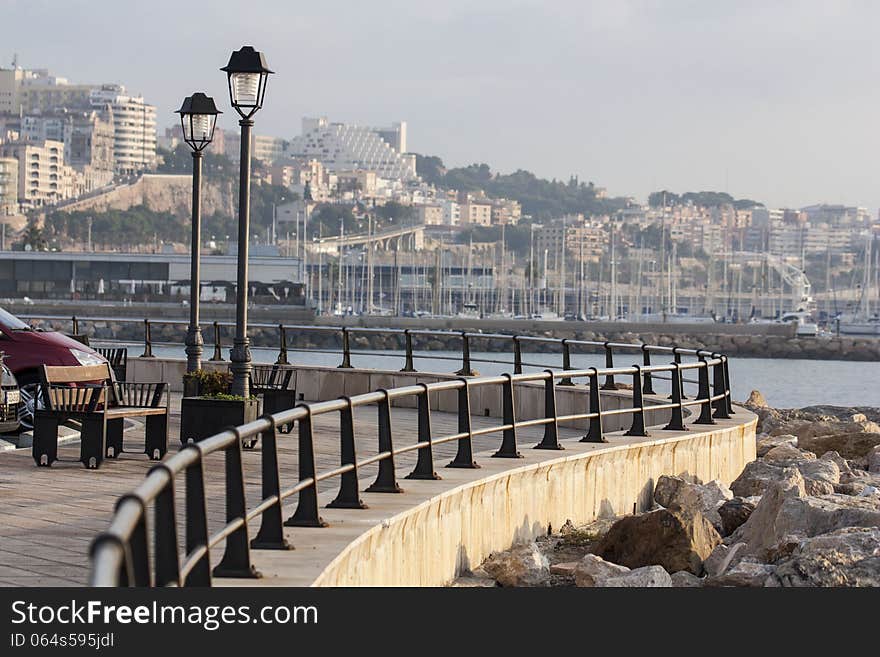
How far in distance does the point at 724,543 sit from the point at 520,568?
3.70 metres

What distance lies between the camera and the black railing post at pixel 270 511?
8539 mm

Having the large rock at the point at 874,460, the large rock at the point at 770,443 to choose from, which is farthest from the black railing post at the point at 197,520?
the large rock at the point at 874,460

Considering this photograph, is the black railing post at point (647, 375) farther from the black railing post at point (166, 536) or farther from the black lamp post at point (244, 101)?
the black railing post at point (166, 536)

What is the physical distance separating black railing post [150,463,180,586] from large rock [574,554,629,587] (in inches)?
257

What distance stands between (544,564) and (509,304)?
183301 mm

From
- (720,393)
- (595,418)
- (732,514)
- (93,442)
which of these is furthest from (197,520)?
(720,393)

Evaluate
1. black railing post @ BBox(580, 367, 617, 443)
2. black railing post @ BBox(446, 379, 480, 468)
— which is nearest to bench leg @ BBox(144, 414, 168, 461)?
black railing post @ BBox(446, 379, 480, 468)

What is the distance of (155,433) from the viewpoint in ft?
49.8

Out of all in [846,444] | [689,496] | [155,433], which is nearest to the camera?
[155,433]

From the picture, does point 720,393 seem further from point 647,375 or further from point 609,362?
point 609,362

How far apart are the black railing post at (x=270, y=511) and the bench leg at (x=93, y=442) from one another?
538cm

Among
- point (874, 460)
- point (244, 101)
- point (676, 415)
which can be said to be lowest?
point (874, 460)

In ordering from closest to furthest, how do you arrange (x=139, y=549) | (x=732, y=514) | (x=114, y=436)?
(x=139, y=549) → (x=114, y=436) → (x=732, y=514)

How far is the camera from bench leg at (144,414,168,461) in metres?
15.2
